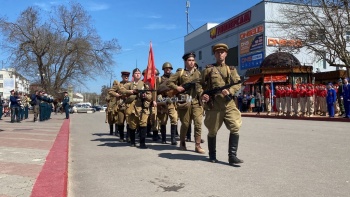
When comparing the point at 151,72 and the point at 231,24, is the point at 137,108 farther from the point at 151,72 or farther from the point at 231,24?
the point at 231,24

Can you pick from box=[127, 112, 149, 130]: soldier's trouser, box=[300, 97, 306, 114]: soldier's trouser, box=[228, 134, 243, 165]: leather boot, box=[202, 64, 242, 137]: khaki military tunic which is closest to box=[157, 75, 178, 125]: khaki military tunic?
box=[127, 112, 149, 130]: soldier's trouser

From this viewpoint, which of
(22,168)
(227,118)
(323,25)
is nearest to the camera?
(22,168)

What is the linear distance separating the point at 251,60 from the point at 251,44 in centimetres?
182

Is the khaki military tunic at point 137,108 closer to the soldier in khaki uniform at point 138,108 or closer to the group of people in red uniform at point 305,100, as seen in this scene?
the soldier in khaki uniform at point 138,108

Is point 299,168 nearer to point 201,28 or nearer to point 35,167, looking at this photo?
point 35,167

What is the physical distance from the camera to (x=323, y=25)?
25734mm

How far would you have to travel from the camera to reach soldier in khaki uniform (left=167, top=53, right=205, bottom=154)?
774cm

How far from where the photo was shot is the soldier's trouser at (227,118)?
6161 millimetres

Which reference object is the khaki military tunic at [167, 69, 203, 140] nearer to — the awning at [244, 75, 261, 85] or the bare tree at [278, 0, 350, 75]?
the bare tree at [278, 0, 350, 75]

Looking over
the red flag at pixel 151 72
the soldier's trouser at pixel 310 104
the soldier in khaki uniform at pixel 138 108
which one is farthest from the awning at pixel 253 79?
the soldier in khaki uniform at pixel 138 108

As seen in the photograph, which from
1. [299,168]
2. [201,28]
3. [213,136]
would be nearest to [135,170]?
[213,136]

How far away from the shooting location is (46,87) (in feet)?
137

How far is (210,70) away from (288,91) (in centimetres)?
1508

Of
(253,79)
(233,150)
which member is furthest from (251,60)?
(233,150)
